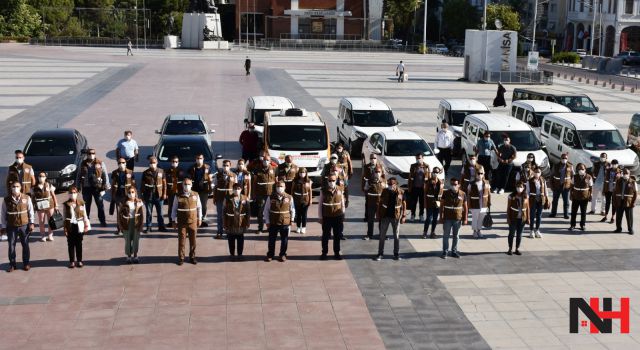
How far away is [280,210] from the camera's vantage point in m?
14.3

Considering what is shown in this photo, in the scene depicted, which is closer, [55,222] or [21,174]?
[55,222]

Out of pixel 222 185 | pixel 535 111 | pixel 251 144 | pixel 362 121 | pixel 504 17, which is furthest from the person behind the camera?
pixel 504 17

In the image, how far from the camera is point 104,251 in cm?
1519

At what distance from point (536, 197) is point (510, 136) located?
6.37 metres

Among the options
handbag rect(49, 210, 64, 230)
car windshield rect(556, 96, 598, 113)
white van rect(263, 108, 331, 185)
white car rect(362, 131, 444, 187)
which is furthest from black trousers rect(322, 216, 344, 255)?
car windshield rect(556, 96, 598, 113)

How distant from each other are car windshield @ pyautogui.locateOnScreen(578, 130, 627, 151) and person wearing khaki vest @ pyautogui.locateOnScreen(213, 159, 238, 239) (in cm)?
1097

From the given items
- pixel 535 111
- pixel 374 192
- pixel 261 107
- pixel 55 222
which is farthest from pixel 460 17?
pixel 55 222

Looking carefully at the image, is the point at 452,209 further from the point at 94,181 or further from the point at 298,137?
the point at 94,181

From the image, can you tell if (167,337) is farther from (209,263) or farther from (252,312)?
(209,263)

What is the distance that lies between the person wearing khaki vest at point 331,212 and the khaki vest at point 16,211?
5371 mm

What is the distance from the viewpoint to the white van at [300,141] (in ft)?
64.3

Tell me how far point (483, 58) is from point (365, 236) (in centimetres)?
3605

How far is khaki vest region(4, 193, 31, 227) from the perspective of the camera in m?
13.8

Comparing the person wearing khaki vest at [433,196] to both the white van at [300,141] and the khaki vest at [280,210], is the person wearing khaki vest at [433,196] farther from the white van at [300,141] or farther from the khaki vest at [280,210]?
the white van at [300,141]
